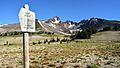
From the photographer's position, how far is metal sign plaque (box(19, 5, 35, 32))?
8336 millimetres

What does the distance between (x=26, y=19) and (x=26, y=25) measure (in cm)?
18

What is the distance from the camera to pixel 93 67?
73.0 feet

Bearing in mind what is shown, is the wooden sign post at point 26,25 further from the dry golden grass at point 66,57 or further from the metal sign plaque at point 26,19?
the dry golden grass at point 66,57

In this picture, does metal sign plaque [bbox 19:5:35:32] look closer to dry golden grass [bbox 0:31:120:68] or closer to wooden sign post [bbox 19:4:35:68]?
wooden sign post [bbox 19:4:35:68]

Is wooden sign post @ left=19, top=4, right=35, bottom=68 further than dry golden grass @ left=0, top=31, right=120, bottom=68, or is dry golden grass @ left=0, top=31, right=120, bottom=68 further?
dry golden grass @ left=0, top=31, right=120, bottom=68

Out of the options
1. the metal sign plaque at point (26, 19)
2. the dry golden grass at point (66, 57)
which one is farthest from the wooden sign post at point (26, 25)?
the dry golden grass at point (66, 57)

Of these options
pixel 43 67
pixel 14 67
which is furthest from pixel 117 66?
pixel 14 67

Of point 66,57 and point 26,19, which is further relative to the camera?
point 66,57

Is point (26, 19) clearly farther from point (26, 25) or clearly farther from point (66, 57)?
point (66, 57)

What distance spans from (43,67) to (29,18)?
1808cm

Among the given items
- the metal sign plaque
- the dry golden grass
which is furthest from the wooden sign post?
the dry golden grass

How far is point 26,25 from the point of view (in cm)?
841

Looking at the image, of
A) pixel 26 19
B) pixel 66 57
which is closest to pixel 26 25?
pixel 26 19

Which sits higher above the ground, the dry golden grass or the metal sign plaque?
the metal sign plaque
